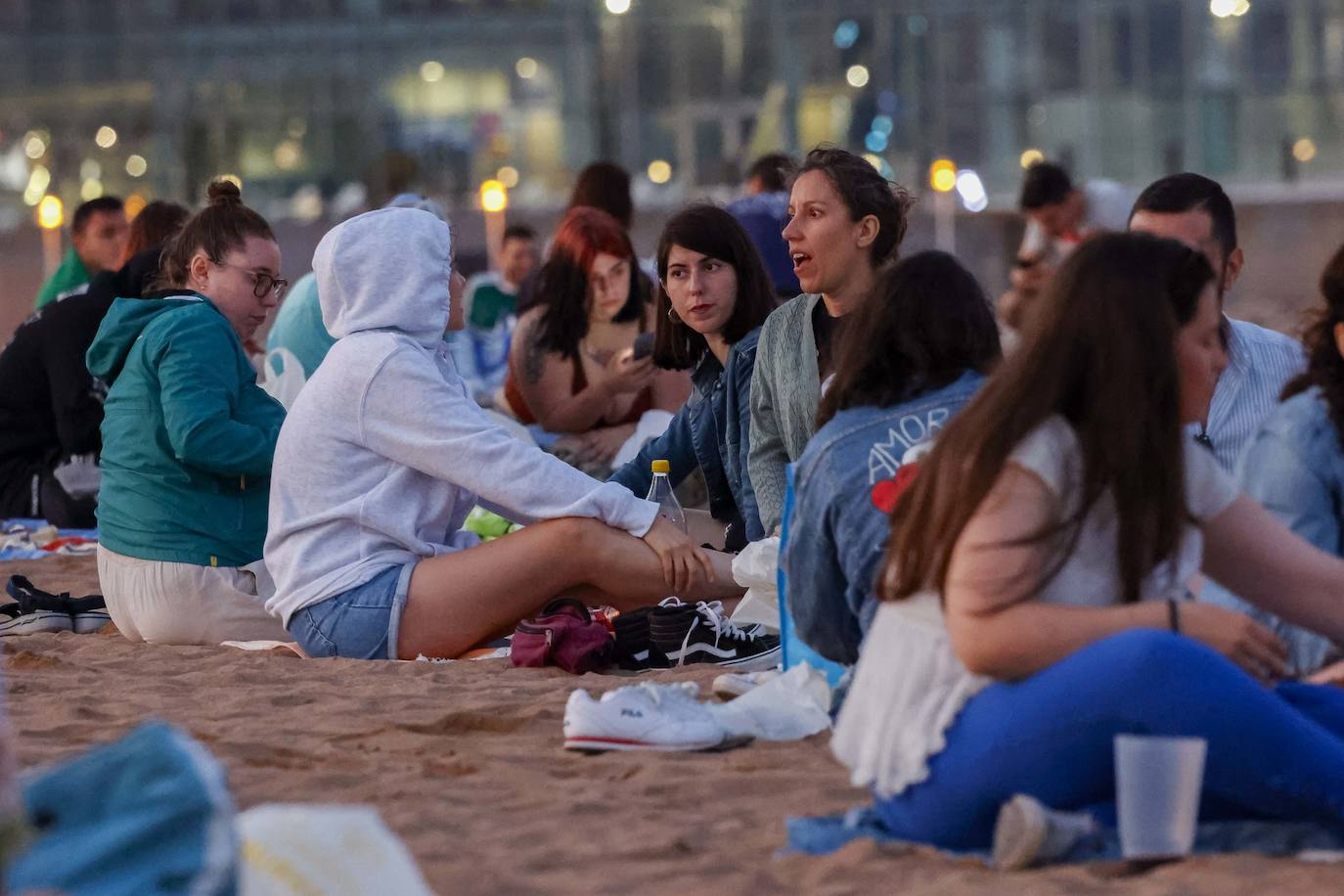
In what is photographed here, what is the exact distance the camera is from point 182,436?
6164 mm

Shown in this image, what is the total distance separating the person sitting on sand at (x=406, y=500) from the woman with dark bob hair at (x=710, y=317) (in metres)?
0.62

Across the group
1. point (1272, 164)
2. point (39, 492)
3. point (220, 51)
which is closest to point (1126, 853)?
point (39, 492)

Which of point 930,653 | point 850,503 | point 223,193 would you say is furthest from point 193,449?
point 930,653

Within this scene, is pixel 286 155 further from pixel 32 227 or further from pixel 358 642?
pixel 358 642

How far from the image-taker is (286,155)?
3484cm

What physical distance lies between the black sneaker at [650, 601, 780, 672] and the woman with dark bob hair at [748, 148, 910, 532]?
330 mm

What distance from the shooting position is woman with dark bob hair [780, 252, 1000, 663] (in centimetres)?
404

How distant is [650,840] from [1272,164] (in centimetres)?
3095

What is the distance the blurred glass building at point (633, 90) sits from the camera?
109 ft

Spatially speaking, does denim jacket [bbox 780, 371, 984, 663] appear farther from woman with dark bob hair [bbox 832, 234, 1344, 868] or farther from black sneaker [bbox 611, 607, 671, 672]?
black sneaker [bbox 611, 607, 671, 672]

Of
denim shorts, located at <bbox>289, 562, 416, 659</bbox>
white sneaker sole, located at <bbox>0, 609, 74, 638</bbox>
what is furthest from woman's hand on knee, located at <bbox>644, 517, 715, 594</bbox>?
white sneaker sole, located at <bbox>0, 609, 74, 638</bbox>

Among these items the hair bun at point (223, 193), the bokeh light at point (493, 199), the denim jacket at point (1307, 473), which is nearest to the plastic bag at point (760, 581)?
the denim jacket at point (1307, 473)

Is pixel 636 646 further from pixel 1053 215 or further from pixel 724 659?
pixel 1053 215

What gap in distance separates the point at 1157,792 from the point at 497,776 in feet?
5.39
